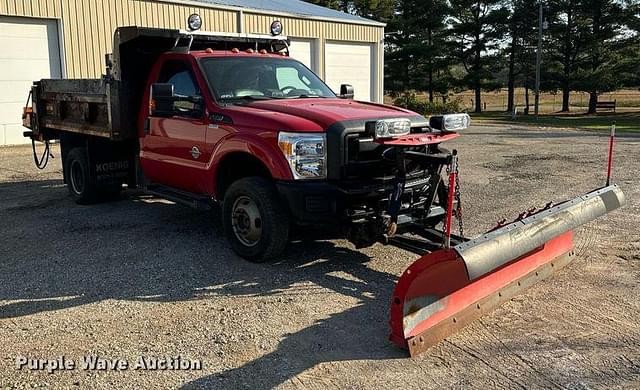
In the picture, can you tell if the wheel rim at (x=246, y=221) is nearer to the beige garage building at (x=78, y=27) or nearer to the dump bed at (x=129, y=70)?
the dump bed at (x=129, y=70)

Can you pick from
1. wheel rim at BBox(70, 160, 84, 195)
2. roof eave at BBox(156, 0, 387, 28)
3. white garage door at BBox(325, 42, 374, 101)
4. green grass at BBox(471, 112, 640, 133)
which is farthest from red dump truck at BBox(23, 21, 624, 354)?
green grass at BBox(471, 112, 640, 133)

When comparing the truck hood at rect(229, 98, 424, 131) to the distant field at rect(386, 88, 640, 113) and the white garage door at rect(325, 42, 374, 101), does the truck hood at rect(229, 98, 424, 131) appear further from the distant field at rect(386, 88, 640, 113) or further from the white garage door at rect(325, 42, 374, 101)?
the distant field at rect(386, 88, 640, 113)

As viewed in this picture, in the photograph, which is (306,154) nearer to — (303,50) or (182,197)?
(182,197)

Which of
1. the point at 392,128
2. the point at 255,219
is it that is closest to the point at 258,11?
the point at 255,219

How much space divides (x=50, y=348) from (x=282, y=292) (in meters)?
1.84

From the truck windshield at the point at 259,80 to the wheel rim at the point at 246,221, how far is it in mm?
1141

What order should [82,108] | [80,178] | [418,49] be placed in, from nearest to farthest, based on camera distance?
[82,108], [80,178], [418,49]

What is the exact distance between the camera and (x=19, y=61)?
16266mm

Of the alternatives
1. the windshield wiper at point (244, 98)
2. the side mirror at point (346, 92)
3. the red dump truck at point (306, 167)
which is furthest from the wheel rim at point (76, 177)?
the side mirror at point (346, 92)

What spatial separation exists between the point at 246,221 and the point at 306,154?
101 cm

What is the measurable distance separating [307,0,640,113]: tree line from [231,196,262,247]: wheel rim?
1616 inches

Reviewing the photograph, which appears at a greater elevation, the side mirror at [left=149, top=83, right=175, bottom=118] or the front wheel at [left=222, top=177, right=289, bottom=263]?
the side mirror at [left=149, top=83, right=175, bottom=118]

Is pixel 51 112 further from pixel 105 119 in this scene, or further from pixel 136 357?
pixel 136 357

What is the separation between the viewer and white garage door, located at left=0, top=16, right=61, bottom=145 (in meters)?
16.0
